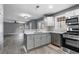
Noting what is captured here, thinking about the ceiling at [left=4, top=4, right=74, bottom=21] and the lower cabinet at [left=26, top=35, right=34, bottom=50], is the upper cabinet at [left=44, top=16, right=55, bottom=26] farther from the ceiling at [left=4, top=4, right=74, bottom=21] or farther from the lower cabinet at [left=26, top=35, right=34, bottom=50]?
the lower cabinet at [left=26, top=35, right=34, bottom=50]

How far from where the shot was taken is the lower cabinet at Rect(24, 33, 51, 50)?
169cm

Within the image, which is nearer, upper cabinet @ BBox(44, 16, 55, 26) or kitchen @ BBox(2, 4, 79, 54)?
kitchen @ BBox(2, 4, 79, 54)

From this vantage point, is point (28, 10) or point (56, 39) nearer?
point (28, 10)

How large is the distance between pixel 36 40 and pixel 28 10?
2.11ft

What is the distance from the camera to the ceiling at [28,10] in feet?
4.85

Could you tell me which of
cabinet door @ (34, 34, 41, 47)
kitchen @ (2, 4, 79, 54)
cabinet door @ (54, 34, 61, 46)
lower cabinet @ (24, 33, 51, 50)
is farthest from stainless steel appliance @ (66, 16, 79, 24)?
cabinet door @ (34, 34, 41, 47)

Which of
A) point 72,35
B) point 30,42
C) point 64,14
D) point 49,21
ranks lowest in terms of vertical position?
point 30,42

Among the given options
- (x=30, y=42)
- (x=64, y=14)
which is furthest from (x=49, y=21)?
(x=30, y=42)

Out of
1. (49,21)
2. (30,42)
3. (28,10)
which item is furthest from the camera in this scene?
(30,42)

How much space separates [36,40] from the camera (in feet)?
5.72

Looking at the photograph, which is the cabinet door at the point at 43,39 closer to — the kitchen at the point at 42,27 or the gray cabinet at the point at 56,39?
the kitchen at the point at 42,27

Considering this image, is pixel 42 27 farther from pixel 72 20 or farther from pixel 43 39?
pixel 72 20

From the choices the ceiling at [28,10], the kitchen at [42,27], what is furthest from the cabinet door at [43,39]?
the ceiling at [28,10]
